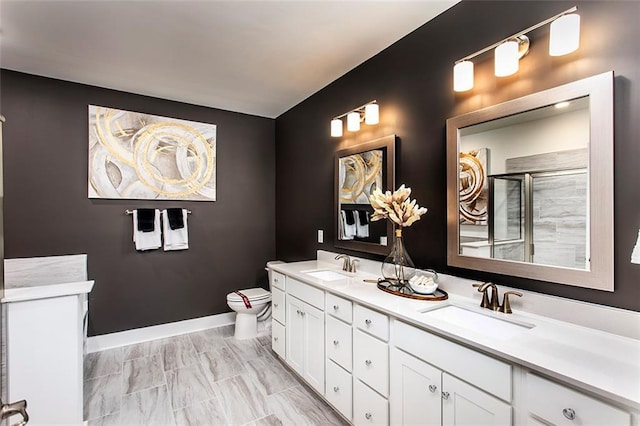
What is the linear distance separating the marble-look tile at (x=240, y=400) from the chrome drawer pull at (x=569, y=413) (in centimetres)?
175

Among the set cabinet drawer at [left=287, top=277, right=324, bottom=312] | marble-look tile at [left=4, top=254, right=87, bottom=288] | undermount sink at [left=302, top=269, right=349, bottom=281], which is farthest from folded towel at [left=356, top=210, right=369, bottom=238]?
marble-look tile at [left=4, top=254, right=87, bottom=288]

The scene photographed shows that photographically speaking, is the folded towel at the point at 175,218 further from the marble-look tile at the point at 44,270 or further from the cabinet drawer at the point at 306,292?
the cabinet drawer at the point at 306,292

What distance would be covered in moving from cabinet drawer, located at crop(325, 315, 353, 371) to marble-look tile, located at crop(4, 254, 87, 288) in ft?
8.06

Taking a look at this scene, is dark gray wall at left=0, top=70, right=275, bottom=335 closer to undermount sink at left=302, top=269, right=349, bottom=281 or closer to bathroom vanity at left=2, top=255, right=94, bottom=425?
bathroom vanity at left=2, top=255, right=94, bottom=425

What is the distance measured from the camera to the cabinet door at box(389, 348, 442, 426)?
1.40 meters

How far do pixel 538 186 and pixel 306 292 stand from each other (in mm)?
1597

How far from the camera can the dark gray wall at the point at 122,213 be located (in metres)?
2.78

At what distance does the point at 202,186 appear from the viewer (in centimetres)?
358

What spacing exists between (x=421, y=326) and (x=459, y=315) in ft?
1.16

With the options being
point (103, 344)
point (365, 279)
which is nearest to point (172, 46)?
point (365, 279)

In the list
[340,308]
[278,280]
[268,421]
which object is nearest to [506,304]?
[340,308]

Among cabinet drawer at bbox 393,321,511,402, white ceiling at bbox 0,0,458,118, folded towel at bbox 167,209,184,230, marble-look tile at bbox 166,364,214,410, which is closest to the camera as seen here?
cabinet drawer at bbox 393,321,511,402

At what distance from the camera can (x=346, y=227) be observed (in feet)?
9.09

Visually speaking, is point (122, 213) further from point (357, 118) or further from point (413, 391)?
point (413, 391)
